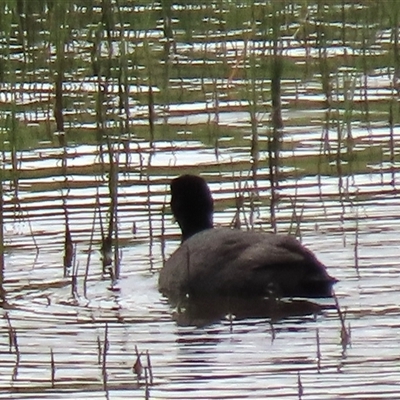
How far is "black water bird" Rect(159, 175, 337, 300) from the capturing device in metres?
9.45

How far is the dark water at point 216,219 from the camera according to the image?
7.96m

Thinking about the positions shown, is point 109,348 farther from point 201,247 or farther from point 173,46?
point 173,46

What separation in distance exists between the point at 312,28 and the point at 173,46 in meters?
1.12

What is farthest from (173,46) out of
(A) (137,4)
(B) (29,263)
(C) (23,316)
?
(C) (23,316)

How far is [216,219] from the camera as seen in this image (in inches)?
436

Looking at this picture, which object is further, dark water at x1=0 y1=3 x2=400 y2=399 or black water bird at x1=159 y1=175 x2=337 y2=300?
black water bird at x1=159 y1=175 x2=337 y2=300

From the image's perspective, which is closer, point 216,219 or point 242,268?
point 242,268

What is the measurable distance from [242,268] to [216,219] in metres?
1.51

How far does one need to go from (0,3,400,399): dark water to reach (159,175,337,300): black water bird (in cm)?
16

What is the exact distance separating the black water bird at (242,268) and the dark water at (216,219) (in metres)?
0.16

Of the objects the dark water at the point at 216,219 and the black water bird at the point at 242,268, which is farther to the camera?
the black water bird at the point at 242,268

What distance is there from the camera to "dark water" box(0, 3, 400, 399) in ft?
26.1

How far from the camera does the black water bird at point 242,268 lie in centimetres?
945

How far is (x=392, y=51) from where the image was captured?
45.2ft
